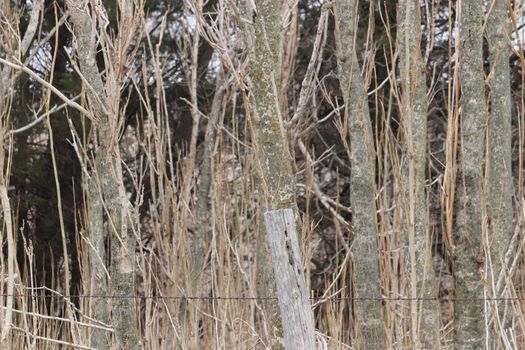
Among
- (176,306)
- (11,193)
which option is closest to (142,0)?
(176,306)

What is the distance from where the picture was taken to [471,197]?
2.66m

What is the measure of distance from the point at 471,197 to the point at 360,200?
1.99ft

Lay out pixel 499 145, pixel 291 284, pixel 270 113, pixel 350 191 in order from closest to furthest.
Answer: pixel 291 284 → pixel 270 113 → pixel 350 191 → pixel 499 145

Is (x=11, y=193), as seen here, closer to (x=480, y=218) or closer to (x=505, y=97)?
(x=505, y=97)

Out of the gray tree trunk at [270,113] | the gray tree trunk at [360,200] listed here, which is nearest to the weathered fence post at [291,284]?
the gray tree trunk at [270,113]

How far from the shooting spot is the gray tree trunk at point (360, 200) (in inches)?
120

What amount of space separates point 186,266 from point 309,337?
4.09 feet

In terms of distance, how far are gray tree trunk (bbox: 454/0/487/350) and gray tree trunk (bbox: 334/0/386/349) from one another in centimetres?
42

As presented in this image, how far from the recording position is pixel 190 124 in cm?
696

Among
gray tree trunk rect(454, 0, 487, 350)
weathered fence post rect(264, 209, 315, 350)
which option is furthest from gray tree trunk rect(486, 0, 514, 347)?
weathered fence post rect(264, 209, 315, 350)

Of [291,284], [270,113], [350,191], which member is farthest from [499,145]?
[291,284]

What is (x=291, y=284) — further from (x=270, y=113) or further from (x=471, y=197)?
(x=471, y=197)

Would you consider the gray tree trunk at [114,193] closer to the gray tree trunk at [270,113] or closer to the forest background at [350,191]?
the forest background at [350,191]

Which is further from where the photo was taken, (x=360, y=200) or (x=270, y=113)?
(x=360, y=200)
